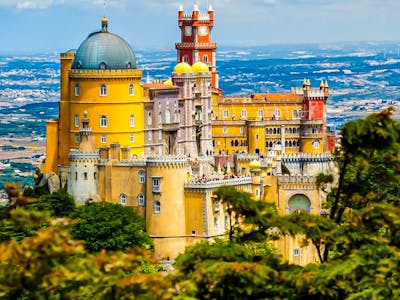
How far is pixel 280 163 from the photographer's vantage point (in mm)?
108875

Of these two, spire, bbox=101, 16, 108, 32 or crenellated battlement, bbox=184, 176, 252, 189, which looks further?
spire, bbox=101, 16, 108, 32

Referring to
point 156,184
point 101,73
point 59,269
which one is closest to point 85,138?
point 101,73

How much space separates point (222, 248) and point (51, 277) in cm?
865

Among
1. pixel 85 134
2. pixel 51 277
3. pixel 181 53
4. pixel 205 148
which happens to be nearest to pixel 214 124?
pixel 205 148

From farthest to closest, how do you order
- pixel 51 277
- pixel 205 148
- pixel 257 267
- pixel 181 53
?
pixel 181 53 → pixel 205 148 → pixel 257 267 → pixel 51 277

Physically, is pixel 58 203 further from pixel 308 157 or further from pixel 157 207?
pixel 308 157

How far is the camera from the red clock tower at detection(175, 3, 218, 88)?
13625 centimetres

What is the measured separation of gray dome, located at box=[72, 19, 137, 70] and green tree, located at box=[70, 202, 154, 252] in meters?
15.4

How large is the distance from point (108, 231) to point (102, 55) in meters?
18.0

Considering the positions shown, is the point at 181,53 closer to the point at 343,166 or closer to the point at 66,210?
the point at 66,210

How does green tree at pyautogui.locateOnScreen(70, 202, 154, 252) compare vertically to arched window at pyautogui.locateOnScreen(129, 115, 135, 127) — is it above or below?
below

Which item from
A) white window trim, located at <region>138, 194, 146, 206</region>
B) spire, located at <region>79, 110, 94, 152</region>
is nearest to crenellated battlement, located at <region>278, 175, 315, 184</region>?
white window trim, located at <region>138, 194, 146, 206</region>

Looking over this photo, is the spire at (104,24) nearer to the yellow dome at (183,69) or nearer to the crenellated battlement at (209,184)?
the yellow dome at (183,69)

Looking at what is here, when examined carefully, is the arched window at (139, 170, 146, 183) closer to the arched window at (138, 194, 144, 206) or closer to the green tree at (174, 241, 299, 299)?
the arched window at (138, 194, 144, 206)
